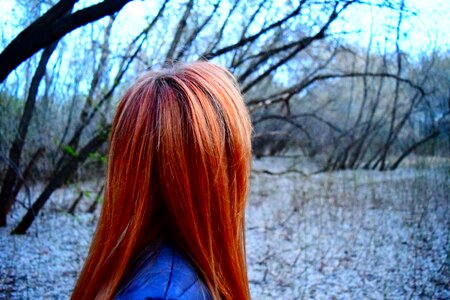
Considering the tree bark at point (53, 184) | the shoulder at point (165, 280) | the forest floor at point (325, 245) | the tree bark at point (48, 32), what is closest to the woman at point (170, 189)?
the shoulder at point (165, 280)

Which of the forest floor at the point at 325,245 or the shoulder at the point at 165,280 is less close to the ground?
the shoulder at the point at 165,280

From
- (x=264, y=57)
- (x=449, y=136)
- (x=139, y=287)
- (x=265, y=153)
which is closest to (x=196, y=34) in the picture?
(x=264, y=57)

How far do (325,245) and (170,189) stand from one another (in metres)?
6.19

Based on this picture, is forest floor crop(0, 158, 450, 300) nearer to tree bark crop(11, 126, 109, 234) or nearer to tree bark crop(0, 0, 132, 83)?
tree bark crop(11, 126, 109, 234)

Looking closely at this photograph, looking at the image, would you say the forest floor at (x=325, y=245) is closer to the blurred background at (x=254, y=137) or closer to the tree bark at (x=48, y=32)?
the blurred background at (x=254, y=137)

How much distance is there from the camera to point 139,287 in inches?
38.2

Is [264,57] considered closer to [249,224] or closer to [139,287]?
[249,224]

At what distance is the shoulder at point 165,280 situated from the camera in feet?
3.09

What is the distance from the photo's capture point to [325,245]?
680 cm

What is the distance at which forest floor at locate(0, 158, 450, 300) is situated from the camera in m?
4.93

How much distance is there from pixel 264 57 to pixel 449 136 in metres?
4.59

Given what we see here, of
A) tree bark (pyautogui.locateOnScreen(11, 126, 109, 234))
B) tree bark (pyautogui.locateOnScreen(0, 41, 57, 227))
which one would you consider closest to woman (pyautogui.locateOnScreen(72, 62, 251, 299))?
tree bark (pyautogui.locateOnScreen(0, 41, 57, 227))

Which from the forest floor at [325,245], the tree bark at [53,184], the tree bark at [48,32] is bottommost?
the forest floor at [325,245]

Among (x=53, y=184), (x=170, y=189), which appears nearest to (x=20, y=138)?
(x=53, y=184)
